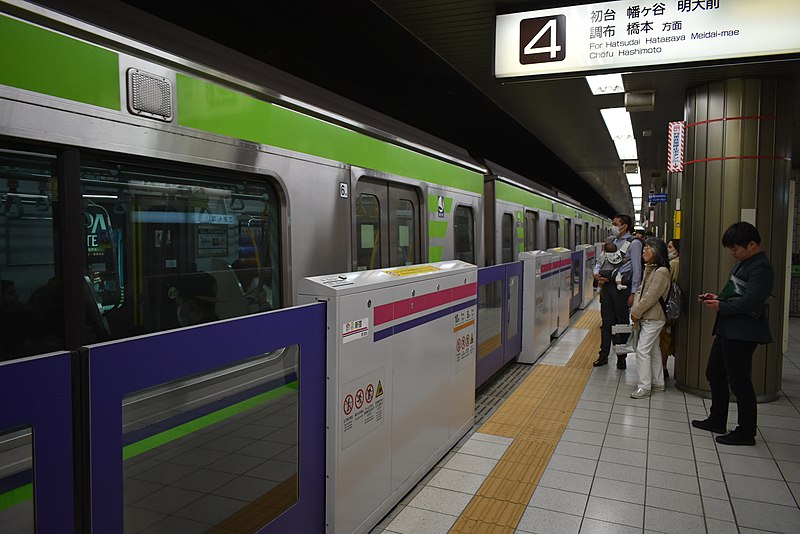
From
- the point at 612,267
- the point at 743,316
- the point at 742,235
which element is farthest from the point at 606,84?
the point at 743,316

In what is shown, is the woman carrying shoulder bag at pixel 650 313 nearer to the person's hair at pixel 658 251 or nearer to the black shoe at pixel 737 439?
the person's hair at pixel 658 251

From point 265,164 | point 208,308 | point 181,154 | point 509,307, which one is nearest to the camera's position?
point 181,154

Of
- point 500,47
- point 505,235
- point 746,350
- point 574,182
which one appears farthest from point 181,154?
point 574,182

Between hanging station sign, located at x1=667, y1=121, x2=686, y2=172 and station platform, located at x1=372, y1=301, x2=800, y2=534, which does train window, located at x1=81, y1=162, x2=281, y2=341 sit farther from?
hanging station sign, located at x1=667, y1=121, x2=686, y2=172

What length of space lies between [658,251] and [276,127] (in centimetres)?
391

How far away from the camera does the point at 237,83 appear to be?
2.44 m

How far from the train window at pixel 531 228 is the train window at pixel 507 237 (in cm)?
105

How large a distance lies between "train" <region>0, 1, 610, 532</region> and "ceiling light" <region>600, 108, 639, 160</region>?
4.95 m

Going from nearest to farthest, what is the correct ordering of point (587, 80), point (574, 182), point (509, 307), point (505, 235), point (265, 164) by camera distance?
point (265, 164) → point (587, 80) → point (509, 307) → point (505, 235) → point (574, 182)

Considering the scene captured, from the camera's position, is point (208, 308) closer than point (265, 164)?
Yes

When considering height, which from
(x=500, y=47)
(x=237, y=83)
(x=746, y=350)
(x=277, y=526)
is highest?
(x=500, y=47)

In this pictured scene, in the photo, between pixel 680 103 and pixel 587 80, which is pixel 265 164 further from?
pixel 680 103

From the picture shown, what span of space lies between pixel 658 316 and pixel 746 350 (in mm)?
1240

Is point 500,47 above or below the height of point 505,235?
above
